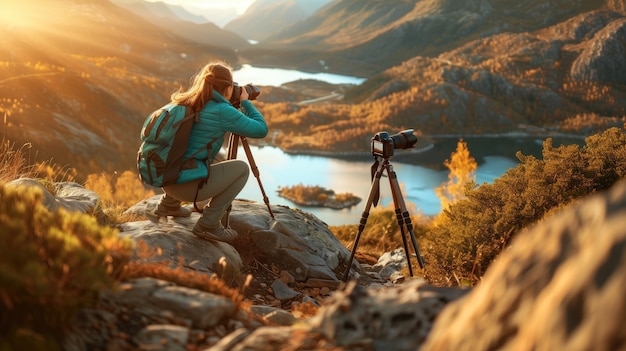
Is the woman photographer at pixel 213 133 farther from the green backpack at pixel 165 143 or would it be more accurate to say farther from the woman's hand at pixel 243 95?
the green backpack at pixel 165 143

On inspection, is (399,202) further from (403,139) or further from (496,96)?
(496,96)

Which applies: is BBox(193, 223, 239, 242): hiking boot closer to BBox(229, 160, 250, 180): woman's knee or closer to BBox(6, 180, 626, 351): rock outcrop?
A: BBox(229, 160, 250, 180): woman's knee

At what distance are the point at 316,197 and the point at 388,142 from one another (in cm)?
5820

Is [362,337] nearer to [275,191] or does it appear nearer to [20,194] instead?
[20,194]

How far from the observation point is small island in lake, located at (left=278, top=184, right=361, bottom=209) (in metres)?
62.6

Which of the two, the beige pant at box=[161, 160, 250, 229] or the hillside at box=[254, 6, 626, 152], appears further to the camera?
the hillside at box=[254, 6, 626, 152]

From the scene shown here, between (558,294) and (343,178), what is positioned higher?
(558,294)

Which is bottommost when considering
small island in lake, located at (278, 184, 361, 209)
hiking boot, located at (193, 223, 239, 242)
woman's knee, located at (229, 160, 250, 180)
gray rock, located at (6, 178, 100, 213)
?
small island in lake, located at (278, 184, 361, 209)

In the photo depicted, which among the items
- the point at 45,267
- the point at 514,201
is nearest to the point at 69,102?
the point at 514,201

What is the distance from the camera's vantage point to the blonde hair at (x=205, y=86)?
18.5 ft

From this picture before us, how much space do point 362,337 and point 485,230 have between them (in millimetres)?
4955

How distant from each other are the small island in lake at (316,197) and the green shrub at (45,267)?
58565mm

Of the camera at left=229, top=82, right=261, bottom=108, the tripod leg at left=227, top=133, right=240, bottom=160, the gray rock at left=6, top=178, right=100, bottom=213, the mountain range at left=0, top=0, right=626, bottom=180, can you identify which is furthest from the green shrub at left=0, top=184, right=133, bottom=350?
the mountain range at left=0, top=0, right=626, bottom=180

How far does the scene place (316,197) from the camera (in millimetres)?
64688
